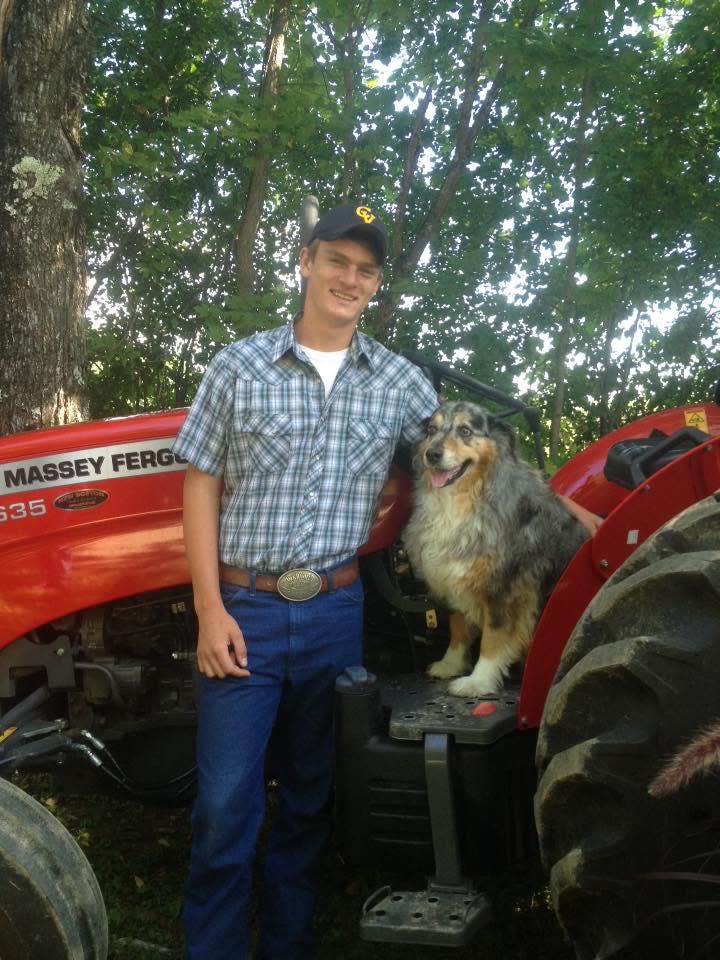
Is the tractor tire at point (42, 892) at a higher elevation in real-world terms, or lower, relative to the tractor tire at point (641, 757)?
lower

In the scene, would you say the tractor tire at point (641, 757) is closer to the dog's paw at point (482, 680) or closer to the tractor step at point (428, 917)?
the tractor step at point (428, 917)

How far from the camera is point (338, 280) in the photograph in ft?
7.49

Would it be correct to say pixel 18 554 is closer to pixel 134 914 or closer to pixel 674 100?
pixel 134 914

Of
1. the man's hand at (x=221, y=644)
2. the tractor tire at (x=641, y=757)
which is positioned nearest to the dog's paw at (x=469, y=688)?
the man's hand at (x=221, y=644)

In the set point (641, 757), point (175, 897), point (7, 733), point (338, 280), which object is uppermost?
point (338, 280)

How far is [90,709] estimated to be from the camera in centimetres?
248

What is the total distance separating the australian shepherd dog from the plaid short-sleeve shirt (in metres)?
0.22

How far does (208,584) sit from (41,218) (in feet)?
10.0

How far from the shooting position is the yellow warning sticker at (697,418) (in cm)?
282

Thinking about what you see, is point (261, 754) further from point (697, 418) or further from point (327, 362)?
point (697, 418)

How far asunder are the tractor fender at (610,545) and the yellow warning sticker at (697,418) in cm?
97

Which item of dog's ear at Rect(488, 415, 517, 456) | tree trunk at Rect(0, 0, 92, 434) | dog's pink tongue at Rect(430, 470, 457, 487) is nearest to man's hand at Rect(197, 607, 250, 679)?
dog's pink tongue at Rect(430, 470, 457, 487)

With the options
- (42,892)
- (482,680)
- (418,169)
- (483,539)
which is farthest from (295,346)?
(418,169)

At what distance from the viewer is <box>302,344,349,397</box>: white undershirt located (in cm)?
230
